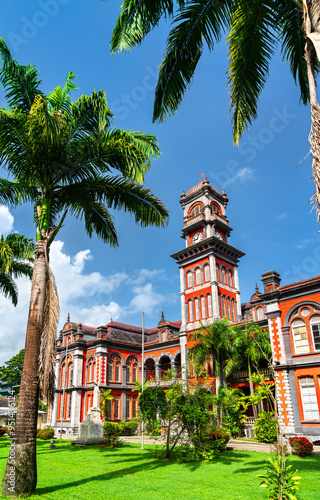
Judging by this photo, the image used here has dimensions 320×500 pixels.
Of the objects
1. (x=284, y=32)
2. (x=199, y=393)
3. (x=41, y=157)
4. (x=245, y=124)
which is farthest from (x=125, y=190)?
(x=199, y=393)

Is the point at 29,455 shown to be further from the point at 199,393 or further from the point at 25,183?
the point at 199,393

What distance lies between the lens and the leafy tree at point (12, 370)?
55406 mm

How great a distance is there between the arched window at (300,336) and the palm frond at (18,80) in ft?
67.4

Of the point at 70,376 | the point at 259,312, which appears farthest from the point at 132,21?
the point at 70,376

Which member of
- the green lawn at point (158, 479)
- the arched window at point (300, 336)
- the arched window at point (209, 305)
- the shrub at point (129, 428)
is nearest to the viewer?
the green lawn at point (158, 479)

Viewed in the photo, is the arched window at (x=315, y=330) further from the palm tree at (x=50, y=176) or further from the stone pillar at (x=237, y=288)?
the palm tree at (x=50, y=176)

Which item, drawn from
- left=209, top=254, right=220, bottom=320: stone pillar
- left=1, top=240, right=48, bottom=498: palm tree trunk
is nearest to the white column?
left=209, top=254, right=220, bottom=320: stone pillar

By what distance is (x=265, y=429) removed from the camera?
22.2 metres

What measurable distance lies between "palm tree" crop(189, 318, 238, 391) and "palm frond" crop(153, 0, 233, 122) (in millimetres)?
20898

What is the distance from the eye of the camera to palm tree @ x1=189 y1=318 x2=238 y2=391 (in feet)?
86.0

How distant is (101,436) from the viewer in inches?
966

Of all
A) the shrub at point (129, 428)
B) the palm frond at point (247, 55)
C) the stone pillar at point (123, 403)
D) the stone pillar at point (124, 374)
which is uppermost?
the palm frond at point (247, 55)

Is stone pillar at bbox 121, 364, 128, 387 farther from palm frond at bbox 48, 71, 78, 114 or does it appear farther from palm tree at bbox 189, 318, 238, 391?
palm frond at bbox 48, 71, 78, 114

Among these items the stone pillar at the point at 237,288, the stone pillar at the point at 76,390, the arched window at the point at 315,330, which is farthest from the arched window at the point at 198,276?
the stone pillar at the point at 76,390
